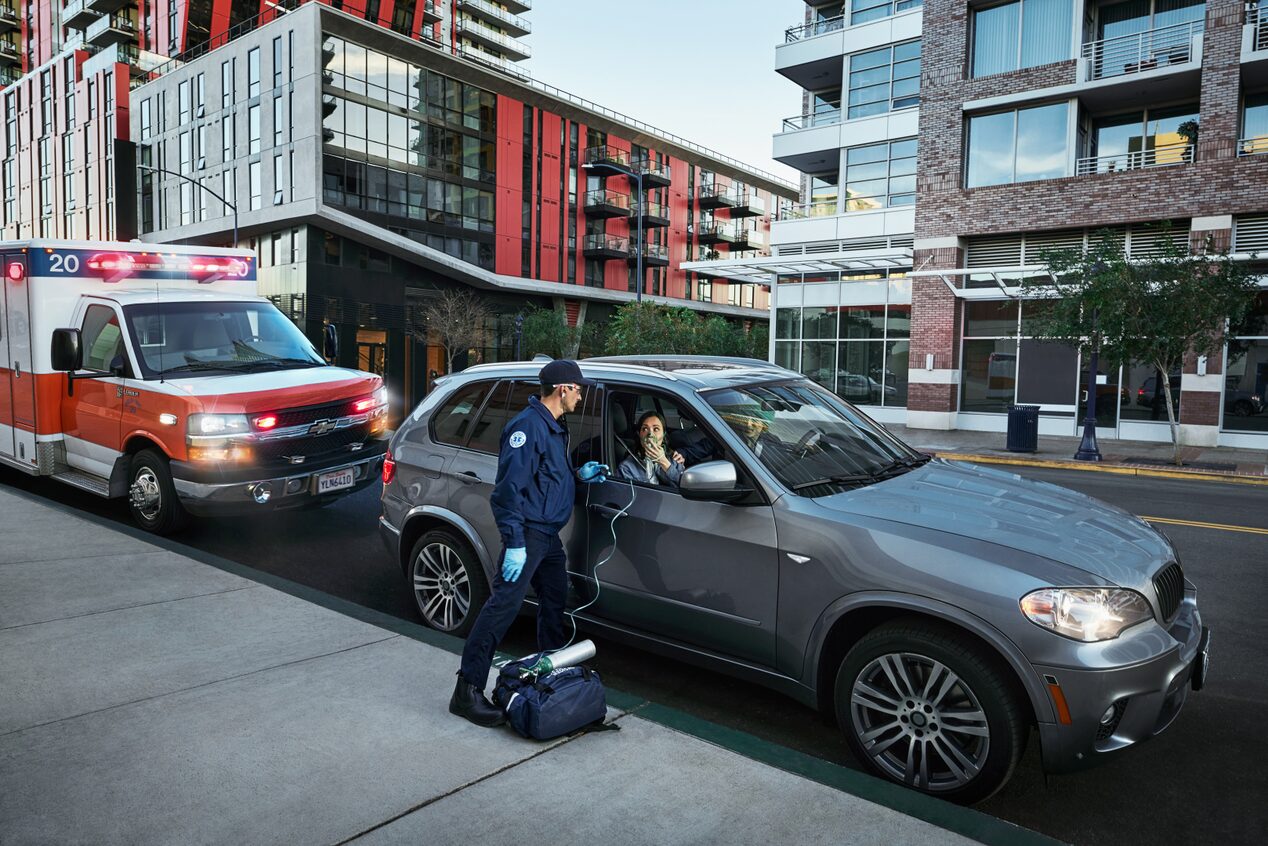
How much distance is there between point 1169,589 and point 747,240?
70.2 meters

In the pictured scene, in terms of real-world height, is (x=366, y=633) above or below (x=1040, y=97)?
below

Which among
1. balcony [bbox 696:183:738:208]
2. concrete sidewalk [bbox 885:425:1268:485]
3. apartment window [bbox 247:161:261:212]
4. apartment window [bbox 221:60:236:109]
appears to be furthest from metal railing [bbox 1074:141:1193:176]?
balcony [bbox 696:183:738:208]

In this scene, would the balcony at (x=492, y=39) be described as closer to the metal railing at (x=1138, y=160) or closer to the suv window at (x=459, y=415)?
the metal railing at (x=1138, y=160)

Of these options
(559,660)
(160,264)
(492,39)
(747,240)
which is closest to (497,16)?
(492,39)

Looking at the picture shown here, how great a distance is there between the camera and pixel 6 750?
3672 millimetres

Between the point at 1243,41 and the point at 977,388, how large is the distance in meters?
10.4

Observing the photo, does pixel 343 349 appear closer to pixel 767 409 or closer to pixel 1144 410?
pixel 1144 410

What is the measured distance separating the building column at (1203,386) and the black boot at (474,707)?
22.5 metres

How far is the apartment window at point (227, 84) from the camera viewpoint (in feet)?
155

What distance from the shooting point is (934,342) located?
2577cm

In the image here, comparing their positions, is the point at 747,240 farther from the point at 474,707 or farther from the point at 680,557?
the point at 474,707

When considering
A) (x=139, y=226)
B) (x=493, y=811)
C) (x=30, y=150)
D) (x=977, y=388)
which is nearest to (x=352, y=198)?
(x=139, y=226)

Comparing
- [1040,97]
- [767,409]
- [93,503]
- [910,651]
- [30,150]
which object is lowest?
[93,503]

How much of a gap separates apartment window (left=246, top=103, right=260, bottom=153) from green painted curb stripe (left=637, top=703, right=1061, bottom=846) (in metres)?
48.1
